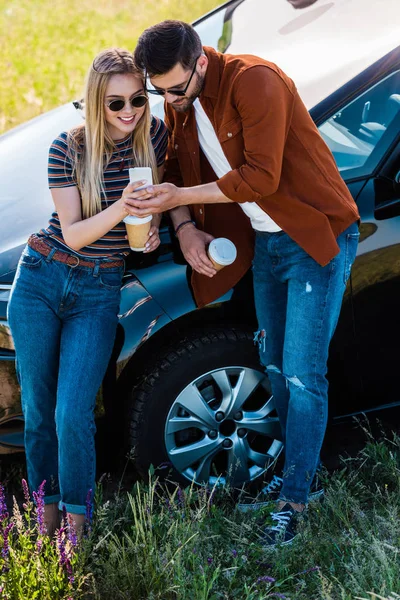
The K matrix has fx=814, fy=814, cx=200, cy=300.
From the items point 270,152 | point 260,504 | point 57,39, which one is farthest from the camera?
point 57,39

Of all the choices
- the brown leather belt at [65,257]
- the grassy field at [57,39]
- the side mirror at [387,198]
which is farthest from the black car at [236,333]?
the grassy field at [57,39]

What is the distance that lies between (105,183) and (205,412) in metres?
0.91

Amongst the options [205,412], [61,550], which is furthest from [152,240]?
[61,550]

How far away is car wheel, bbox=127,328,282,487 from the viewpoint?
2922 mm

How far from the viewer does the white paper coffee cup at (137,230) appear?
2.61 m

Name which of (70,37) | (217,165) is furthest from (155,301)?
(70,37)

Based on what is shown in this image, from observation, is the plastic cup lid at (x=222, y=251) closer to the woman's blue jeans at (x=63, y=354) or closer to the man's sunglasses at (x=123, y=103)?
the woman's blue jeans at (x=63, y=354)

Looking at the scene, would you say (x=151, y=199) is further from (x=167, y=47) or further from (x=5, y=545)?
(x=5, y=545)

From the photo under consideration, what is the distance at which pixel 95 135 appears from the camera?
8.75ft

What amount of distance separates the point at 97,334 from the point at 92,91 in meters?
0.80

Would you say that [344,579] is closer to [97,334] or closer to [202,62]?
[97,334]

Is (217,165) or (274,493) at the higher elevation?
(217,165)

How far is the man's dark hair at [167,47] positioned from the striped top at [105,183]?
0.37 metres

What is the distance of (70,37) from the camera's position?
968 cm
